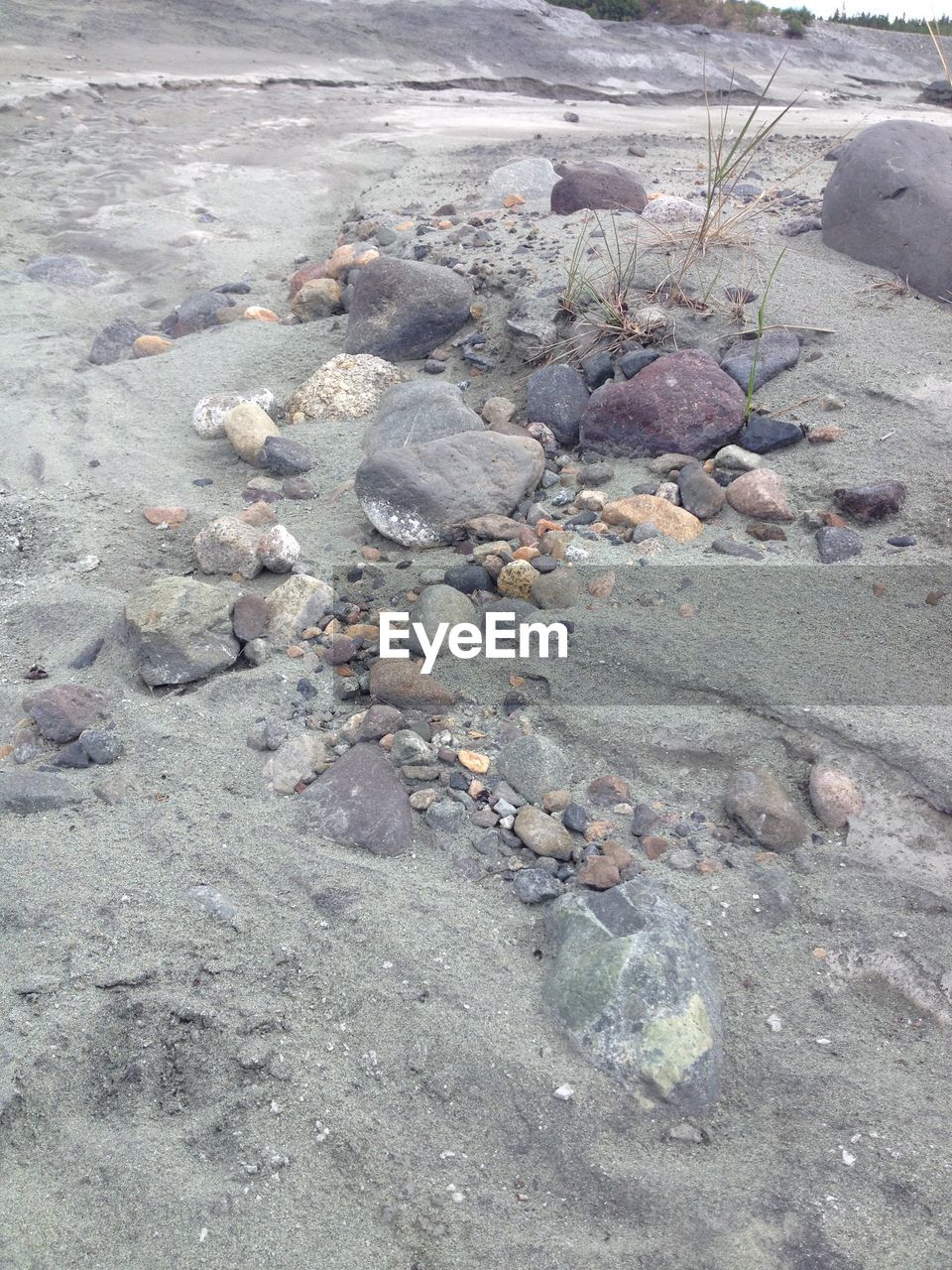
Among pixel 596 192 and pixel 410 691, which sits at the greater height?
pixel 596 192

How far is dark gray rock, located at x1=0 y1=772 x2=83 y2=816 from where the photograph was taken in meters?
2.36

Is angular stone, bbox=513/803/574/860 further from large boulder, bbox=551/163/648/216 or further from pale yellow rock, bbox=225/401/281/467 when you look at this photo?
large boulder, bbox=551/163/648/216

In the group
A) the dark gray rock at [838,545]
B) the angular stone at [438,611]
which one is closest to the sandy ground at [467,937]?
the dark gray rock at [838,545]

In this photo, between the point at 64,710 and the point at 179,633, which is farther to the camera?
the point at 179,633

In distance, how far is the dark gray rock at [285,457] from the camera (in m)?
3.79

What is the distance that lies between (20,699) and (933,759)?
2.34 meters

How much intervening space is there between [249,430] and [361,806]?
2.04 metres

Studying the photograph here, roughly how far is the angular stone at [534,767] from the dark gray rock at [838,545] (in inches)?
44.0

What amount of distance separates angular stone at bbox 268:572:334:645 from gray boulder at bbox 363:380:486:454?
0.69 meters

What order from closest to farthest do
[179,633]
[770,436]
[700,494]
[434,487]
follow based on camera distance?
[179,633]
[434,487]
[700,494]
[770,436]

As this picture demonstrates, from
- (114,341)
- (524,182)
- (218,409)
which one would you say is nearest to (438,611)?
(218,409)

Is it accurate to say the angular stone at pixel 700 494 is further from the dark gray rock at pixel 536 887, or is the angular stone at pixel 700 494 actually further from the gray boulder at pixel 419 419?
the dark gray rock at pixel 536 887

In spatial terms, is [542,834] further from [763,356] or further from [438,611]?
[763,356]

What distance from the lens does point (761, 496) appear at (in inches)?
127
